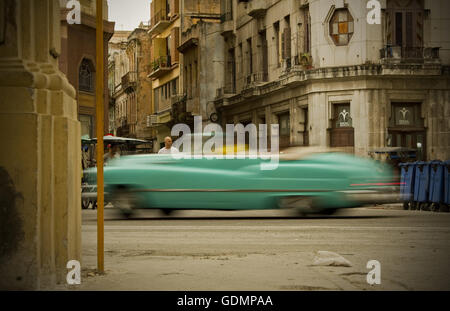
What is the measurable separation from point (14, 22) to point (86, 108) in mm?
40026

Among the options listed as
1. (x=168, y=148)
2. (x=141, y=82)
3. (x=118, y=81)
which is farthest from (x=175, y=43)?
(x=168, y=148)

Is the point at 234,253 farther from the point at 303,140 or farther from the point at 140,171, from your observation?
the point at 303,140

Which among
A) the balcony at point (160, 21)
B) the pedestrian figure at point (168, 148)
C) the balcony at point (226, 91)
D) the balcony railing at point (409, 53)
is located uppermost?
the balcony at point (160, 21)

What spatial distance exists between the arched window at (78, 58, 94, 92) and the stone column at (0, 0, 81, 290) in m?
39.6

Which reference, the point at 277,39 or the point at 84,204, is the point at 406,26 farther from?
the point at 84,204

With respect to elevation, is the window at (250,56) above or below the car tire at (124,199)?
above

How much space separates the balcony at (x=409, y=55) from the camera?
3391 cm

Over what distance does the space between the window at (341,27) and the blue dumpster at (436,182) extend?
14261 millimetres

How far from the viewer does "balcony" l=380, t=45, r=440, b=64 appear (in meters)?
33.9

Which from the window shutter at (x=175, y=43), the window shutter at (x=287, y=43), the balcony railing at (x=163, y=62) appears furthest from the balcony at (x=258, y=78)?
the balcony railing at (x=163, y=62)

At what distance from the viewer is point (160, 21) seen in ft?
211

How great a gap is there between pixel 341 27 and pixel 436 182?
15.4 metres

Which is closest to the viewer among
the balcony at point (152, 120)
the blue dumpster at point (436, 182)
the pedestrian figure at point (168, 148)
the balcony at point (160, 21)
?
the pedestrian figure at point (168, 148)

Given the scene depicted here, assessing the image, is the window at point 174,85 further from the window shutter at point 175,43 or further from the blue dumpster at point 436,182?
the blue dumpster at point 436,182
